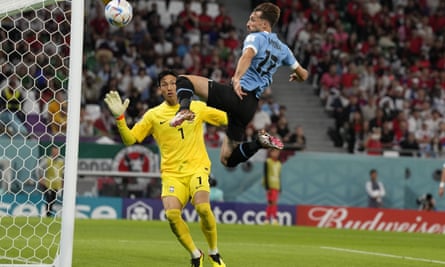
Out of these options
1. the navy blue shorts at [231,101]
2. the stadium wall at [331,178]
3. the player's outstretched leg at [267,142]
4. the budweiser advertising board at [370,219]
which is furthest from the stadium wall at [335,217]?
the navy blue shorts at [231,101]

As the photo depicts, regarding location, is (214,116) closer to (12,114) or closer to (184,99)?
(184,99)

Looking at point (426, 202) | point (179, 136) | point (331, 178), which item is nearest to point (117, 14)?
point (179, 136)

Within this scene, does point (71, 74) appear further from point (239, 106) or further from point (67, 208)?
point (239, 106)

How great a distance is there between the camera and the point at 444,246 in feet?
58.9

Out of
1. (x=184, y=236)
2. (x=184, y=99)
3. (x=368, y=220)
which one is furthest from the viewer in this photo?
(x=368, y=220)

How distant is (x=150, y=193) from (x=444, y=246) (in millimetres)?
7539

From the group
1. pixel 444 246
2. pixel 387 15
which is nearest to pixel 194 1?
pixel 387 15

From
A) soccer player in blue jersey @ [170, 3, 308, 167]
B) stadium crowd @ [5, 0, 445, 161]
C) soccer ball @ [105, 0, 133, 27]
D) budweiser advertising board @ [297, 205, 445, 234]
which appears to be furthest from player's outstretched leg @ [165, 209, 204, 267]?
budweiser advertising board @ [297, 205, 445, 234]

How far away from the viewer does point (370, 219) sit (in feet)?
78.5

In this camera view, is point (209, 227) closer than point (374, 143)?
Yes

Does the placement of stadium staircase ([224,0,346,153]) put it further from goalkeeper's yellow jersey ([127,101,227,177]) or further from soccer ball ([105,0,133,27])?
soccer ball ([105,0,133,27])

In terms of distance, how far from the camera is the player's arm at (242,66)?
980 centimetres

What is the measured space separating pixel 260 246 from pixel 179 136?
453cm

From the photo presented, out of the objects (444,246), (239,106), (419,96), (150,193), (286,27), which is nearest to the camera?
(239,106)
